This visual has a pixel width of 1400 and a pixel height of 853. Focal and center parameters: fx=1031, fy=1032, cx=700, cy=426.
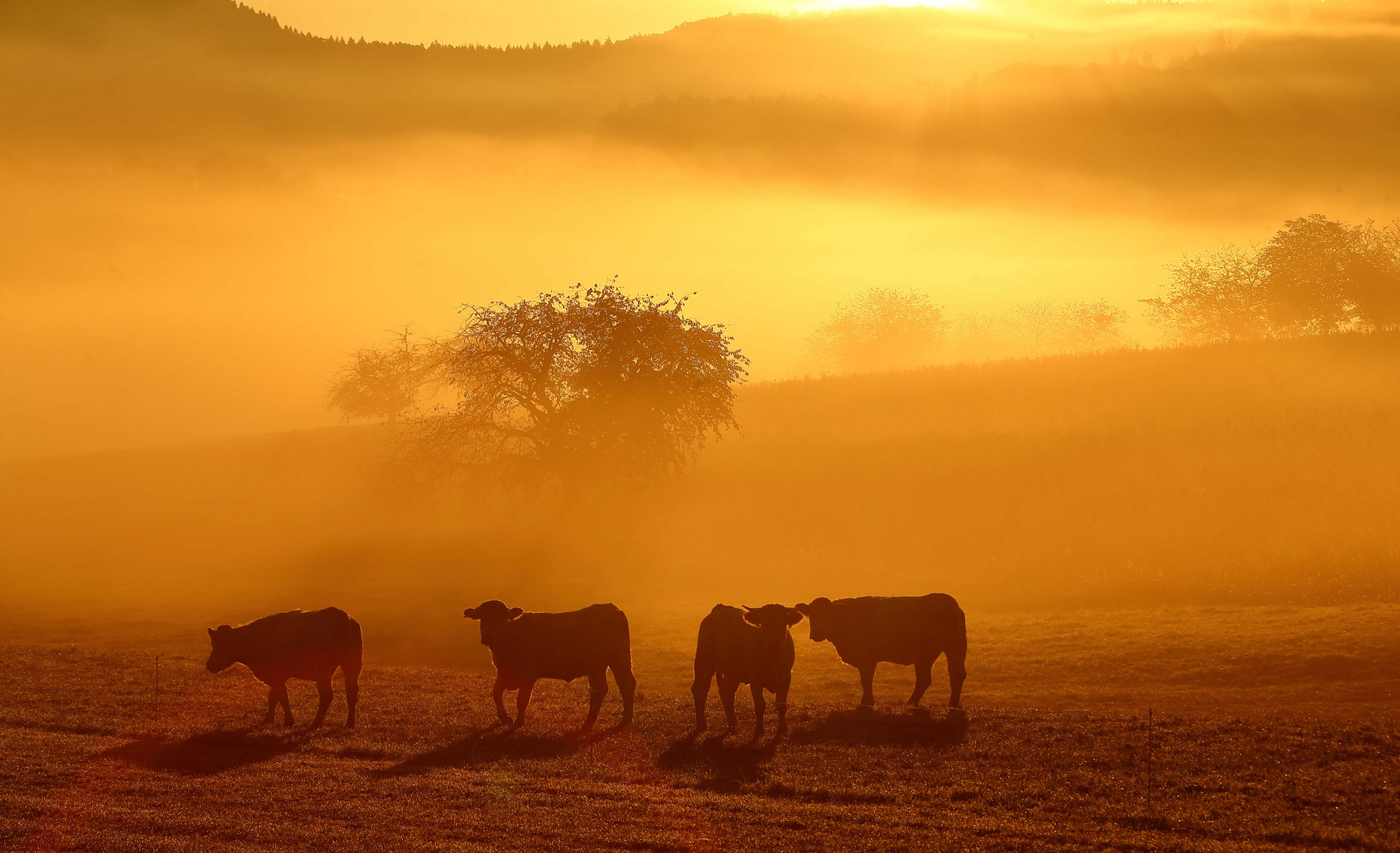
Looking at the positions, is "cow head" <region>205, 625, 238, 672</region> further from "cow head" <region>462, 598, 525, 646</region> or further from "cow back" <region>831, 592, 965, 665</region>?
"cow back" <region>831, 592, 965, 665</region>

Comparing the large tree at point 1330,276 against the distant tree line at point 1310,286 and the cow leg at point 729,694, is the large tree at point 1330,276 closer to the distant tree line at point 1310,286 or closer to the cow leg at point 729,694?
the distant tree line at point 1310,286

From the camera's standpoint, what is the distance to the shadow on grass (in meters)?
18.5

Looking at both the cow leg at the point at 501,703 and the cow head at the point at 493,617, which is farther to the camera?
the cow head at the point at 493,617

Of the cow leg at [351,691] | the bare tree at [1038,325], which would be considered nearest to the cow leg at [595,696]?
the cow leg at [351,691]

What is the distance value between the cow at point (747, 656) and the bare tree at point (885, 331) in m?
121

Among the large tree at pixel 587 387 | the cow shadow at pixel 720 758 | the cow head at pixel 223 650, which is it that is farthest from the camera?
the large tree at pixel 587 387

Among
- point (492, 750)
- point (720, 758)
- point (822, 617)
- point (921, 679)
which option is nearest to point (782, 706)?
point (720, 758)

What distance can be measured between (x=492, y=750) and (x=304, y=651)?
596 cm

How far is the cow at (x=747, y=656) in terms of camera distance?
68.4ft

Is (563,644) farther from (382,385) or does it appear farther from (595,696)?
(382,385)

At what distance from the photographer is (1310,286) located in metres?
89.8

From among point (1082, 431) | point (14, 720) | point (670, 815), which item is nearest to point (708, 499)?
point (1082, 431)

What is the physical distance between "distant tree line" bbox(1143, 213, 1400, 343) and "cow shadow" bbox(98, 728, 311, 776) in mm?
84124

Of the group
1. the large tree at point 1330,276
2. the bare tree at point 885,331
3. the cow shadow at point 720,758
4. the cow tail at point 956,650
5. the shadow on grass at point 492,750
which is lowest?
the cow shadow at point 720,758
